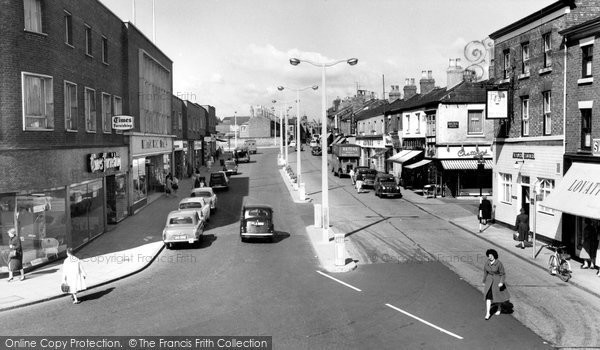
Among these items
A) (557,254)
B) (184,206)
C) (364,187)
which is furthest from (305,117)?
(557,254)

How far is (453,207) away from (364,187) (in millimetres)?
11604

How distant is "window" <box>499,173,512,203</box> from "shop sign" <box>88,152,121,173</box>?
20905 mm

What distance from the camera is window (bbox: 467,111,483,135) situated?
44.5 metres

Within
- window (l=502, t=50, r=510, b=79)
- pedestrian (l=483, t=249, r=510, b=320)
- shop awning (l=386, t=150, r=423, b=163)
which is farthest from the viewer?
shop awning (l=386, t=150, r=423, b=163)

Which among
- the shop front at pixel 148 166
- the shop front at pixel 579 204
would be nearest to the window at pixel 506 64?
the shop front at pixel 579 204

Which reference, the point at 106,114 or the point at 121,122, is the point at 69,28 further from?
the point at 121,122

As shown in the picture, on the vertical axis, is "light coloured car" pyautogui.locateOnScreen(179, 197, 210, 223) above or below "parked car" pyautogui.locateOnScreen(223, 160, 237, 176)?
below

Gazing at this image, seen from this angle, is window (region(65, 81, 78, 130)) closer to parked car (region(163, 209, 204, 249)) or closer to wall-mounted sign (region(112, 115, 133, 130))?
wall-mounted sign (region(112, 115, 133, 130))

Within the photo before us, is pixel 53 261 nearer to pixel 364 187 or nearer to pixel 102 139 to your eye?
pixel 102 139

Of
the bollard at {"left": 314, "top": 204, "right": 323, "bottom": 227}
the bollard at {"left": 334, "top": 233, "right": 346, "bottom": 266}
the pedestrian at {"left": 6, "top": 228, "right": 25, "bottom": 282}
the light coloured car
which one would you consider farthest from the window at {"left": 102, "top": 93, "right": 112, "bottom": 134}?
the bollard at {"left": 334, "top": 233, "right": 346, "bottom": 266}

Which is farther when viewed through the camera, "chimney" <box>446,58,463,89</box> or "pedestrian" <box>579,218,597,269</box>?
"chimney" <box>446,58,463,89</box>

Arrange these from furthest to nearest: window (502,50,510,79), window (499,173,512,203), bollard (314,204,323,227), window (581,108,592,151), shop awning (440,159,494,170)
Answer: shop awning (440,159,494,170), window (499,173,512,203), bollard (314,204,323,227), window (502,50,510,79), window (581,108,592,151)

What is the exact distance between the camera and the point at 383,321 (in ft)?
46.7

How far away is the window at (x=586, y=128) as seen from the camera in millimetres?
22375
